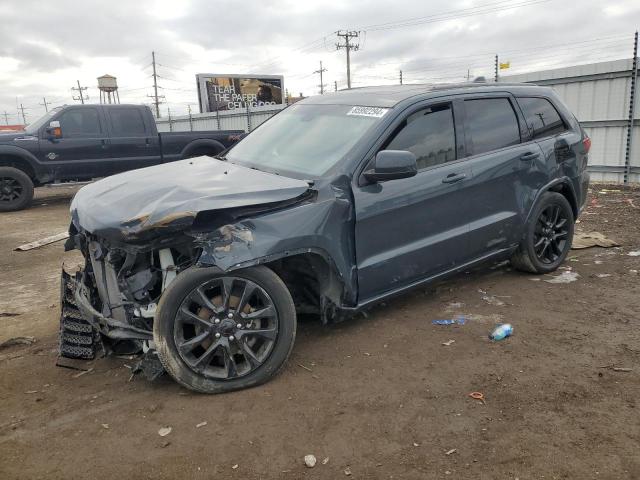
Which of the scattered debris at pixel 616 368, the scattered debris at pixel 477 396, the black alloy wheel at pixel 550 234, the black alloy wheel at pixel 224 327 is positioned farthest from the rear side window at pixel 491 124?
the black alloy wheel at pixel 224 327

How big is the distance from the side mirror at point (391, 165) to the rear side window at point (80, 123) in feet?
30.0

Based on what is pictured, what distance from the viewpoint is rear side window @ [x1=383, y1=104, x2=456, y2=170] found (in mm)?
3772

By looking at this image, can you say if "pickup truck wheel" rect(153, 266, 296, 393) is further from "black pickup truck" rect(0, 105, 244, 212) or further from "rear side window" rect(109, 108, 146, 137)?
"rear side window" rect(109, 108, 146, 137)

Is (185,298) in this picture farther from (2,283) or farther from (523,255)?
(2,283)

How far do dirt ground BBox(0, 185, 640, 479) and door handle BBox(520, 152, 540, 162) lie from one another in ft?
4.10

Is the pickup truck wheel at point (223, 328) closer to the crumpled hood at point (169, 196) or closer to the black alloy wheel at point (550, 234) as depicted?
the crumpled hood at point (169, 196)

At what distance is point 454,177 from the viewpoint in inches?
157

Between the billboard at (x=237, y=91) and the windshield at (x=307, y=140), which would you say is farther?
the billboard at (x=237, y=91)

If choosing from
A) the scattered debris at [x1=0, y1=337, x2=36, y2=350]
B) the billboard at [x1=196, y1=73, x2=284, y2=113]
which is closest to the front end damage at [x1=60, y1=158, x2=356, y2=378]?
the scattered debris at [x1=0, y1=337, x2=36, y2=350]

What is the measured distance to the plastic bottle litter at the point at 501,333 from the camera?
369 centimetres

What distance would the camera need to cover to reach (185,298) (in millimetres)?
2924

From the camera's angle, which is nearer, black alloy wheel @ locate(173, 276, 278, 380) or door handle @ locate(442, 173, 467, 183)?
black alloy wheel @ locate(173, 276, 278, 380)

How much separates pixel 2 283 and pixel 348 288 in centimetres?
416

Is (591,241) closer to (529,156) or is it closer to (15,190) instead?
(529,156)
